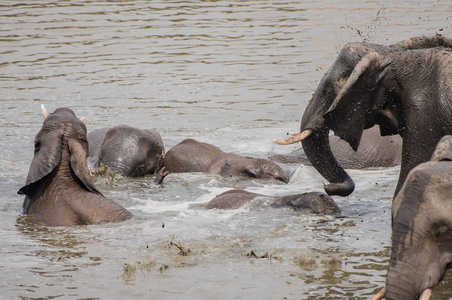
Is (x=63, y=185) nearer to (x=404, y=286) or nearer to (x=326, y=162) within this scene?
(x=326, y=162)

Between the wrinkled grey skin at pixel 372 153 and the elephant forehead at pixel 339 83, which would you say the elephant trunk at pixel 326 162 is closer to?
the elephant forehead at pixel 339 83

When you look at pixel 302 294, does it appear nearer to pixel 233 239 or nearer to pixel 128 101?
pixel 233 239

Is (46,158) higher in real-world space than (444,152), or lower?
lower

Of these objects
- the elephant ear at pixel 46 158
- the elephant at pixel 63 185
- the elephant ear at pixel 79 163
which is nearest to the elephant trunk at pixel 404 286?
the elephant at pixel 63 185

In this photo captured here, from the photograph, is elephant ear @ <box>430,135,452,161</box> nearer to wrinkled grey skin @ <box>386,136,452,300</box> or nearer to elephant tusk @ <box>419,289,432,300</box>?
wrinkled grey skin @ <box>386,136,452,300</box>

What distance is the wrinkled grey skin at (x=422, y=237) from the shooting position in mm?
4680

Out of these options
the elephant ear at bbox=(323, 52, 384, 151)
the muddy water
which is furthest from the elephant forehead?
the muddy water

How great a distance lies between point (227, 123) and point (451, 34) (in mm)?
8786

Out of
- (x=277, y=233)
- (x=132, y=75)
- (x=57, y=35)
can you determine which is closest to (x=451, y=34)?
(x=132, y=75)

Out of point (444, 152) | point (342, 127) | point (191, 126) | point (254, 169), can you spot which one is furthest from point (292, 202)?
point (191, 126)

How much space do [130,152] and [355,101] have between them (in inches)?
185

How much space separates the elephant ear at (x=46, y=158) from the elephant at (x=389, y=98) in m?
2.62

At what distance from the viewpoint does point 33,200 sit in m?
8.98

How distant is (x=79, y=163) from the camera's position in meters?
8.82
